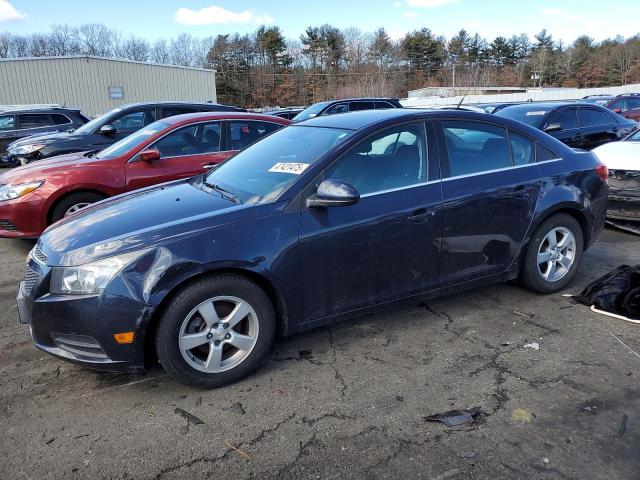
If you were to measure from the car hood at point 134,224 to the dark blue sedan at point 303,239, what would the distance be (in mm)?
14

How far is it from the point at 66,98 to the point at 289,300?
33270 millimetres

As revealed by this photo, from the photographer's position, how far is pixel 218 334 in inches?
123

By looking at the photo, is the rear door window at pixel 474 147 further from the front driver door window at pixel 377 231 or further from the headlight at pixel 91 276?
the headlight at pixel 91 276

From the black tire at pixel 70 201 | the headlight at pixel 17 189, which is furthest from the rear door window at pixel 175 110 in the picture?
the headlight at pixel 17 189

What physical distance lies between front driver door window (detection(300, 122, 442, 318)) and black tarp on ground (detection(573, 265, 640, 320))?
1.53m

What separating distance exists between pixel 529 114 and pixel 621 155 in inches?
140

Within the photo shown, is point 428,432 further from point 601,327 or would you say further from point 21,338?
point 21,338

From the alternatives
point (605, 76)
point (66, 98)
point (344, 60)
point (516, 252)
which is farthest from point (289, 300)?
point (605, 76)

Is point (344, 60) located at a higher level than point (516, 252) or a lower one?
higher

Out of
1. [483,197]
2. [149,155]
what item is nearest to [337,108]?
[149,155]

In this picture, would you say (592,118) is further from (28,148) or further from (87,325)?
(28,148)

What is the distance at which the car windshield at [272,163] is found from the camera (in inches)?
137

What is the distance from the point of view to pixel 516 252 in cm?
425

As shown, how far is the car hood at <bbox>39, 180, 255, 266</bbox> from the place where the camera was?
2.99 m
